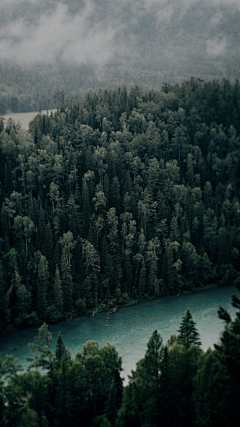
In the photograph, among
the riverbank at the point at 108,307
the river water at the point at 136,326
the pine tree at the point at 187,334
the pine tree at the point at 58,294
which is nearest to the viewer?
the pine tree at the point at 187,334

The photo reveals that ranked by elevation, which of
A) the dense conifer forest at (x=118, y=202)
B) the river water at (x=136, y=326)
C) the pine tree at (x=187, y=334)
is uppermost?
the dense conifer forest at (x=118, y=202)

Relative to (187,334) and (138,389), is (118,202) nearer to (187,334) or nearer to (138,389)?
(187,334)

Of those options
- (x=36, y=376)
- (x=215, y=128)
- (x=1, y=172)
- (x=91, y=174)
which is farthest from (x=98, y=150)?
(x=36, y=376)

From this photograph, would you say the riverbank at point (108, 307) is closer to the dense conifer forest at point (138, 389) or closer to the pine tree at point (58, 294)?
the pine tree at point (58, 294)

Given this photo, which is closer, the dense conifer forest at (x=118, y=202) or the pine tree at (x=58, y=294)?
the pine tree at (x=58, y=294)

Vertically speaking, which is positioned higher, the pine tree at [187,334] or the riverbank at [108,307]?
the pine tree at [187,334]

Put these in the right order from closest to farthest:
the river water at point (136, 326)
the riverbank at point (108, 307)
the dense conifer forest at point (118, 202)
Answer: the river water at point (136, 326), the riverbank at point (108, 307), the dense conifer forest at point (118, 202)

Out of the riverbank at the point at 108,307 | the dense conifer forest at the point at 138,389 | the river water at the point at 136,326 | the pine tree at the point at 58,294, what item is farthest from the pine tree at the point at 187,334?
the pine tree at the point at 58,294
